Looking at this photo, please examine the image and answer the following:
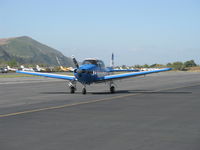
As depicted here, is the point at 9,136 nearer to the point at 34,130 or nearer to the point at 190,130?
the point at 34,130

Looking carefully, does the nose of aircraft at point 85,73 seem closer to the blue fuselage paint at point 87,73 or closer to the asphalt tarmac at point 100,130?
the blue fuselage paint at point 87,73

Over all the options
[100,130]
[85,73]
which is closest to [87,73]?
[85,73]

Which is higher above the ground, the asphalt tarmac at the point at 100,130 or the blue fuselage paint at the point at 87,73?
the blue fuselage paint at the point at 87,73

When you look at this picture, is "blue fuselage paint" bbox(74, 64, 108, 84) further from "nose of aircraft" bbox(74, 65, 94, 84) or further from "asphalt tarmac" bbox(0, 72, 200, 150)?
"asphalt tarmac" bbox(0, 72, 200, 150)

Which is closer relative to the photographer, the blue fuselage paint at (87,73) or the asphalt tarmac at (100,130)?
the asphalt tarmac at (100,130)

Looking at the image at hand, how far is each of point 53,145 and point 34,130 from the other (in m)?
2.32

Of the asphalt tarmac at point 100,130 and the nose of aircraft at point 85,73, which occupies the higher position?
the nose of aircraft at point 85,73

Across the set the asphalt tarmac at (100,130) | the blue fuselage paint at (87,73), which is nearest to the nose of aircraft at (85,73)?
the blue fuselage paint at (87,73)

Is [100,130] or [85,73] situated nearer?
[100,130]

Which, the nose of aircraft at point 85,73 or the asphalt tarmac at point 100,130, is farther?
the nose of aircraft at point 85,73

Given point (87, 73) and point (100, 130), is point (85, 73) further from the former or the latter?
point (100, 130)

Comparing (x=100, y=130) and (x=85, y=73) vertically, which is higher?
(x=85, y=73)

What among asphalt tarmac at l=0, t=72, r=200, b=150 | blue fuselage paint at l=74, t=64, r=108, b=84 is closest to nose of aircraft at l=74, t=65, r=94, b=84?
blue fuselage paint at l=74, t=64, r=108, b=84

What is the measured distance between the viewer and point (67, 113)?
14.8m
